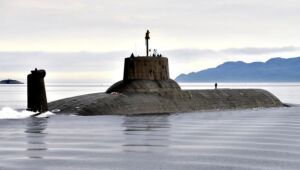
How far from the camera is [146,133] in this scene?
2464 centimetres

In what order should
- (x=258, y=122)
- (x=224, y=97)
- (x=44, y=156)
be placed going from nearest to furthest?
(x=44, y=156) → (x=258, y=122) → (x=224, y=97)

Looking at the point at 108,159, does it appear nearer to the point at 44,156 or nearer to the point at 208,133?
the point at 44,156

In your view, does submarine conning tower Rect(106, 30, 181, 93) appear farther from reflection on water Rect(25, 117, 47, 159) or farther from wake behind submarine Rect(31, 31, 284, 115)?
reflection on water Rect(25, 117, 47, 159)

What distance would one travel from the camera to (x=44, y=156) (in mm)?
16781

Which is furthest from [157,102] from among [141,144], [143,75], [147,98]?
[141,144]

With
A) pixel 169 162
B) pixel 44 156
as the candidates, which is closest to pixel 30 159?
pixel 44 156

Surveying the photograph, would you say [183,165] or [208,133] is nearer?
[183,165]

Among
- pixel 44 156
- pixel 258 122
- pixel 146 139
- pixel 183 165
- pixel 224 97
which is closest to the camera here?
pixel 183 165

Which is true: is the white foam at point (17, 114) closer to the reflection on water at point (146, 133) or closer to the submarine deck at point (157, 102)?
the submarine deck at point (157, 102)

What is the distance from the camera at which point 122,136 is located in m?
23.2

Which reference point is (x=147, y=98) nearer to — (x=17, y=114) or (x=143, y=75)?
(x=143, y=75)

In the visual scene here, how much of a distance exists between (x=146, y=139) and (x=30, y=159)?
695 centimetres

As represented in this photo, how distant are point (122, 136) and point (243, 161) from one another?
26.6ft

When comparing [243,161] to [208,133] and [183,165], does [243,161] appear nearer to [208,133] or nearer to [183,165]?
[183,165]
